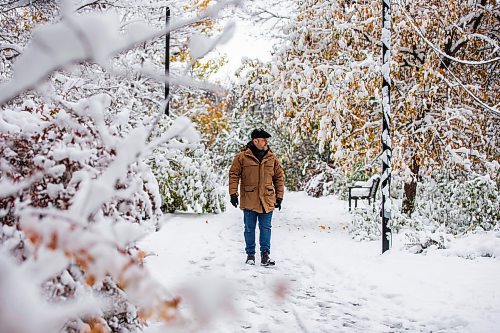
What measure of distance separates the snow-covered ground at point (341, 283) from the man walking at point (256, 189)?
34cm

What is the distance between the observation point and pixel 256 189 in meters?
6.93

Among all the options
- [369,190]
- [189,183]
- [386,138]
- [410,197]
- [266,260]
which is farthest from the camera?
[369,190]

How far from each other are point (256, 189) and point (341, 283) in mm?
1757

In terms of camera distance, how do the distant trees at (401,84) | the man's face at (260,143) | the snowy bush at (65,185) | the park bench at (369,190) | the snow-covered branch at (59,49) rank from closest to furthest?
the snow-covered branch at (59,49) → the snowy bush at (65,185) → the man's face at (260,143) → the distant trees at (401,84) → the park bench at (369,190)

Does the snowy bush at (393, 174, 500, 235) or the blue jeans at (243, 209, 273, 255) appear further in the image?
the snowy bush at (393, 174, 500, 235)

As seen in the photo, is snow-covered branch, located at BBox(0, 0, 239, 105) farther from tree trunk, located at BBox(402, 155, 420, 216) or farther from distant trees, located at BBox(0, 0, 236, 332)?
tree trunk, located at BBox(402, 155, 420, 216)

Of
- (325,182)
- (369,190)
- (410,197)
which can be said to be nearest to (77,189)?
(410,197)

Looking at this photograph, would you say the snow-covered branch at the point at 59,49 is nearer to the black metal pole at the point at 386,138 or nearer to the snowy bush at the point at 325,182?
the black metal pole at the point at 386,138

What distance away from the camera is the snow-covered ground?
4.40 metres

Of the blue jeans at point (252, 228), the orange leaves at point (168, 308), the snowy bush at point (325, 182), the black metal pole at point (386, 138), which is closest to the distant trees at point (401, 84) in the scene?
the black metal pole at point (386, 138)

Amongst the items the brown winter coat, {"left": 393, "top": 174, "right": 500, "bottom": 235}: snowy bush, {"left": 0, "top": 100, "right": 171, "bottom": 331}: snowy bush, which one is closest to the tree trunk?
{"left": 393, "top": 174, "right": 500, "bottom": 235}: snowy bush

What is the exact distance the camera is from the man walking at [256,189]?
22.6 feet

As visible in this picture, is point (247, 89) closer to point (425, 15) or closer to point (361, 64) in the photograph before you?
point (361, 64)

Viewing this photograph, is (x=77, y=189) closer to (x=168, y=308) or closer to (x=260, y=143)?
(x=168, y=308)
